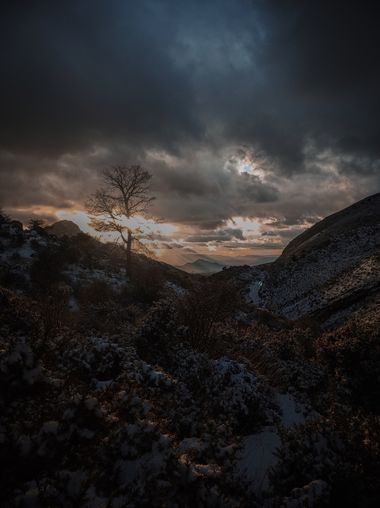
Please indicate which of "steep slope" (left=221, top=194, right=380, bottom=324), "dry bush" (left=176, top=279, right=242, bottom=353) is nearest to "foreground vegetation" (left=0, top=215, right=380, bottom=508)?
"dry bush" (left=176, top=279, right=242, bottom=353)

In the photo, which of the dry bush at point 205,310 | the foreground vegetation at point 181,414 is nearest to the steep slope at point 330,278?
the foreground vegetation at point 181,414

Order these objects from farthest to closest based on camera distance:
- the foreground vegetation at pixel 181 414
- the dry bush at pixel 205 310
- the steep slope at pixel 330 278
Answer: the steep slope at pixel 330 278
the dry bush at pixel 205 310
the foreground vegetation at pixel 181 414

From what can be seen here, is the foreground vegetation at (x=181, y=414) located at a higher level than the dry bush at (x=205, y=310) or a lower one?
lower

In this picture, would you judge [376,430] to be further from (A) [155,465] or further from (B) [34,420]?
(B) [34,420]

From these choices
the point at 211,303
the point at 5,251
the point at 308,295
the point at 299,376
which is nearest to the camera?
the point at 299,376

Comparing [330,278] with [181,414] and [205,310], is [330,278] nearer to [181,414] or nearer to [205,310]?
[205,310]

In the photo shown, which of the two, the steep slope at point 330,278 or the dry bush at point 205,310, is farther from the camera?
the steep slope at point 330,278

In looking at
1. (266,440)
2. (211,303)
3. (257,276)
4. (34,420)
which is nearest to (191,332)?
(211,303)

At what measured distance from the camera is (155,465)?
3627mm

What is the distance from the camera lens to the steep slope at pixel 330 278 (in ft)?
73.1

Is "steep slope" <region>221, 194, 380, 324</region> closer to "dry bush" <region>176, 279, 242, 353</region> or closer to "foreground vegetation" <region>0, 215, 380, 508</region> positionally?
"foreground vegetation" <region>0, 215, 380, 508</region>

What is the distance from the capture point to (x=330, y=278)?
97.0ft

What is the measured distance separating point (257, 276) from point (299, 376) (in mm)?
43949

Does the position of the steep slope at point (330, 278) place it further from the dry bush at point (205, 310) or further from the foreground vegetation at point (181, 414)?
the dry bush at point (205, 310)
